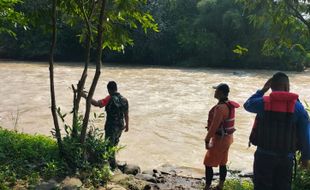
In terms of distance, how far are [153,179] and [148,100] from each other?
1096 cm

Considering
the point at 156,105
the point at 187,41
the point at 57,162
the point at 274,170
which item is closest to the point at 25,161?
the point at 57,162

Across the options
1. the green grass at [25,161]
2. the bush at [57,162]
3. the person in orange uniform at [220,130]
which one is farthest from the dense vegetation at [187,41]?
the bush at [57,162]

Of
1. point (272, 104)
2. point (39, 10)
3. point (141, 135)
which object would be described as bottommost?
point (141, 135)

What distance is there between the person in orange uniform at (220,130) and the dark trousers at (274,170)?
155 centimetres

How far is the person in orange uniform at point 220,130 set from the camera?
222 inches

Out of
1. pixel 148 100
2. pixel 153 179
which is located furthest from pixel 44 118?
pixel 153 179

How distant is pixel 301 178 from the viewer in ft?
17.1

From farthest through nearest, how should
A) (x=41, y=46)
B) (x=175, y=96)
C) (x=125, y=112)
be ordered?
(x=41, y=46) → (x=175, y=96) → (x=125, y=112)

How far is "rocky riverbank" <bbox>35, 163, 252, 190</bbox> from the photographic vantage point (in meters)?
5.08

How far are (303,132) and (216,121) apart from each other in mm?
1710

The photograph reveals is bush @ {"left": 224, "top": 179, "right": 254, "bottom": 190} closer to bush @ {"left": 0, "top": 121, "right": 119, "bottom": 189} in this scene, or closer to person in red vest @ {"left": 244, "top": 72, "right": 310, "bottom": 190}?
person in red vest @ {"left": 244, "top": 72, "right": 310, "bottom": 190}

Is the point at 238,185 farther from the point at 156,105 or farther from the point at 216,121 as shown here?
the point at 156,105

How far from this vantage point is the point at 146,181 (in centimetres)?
682

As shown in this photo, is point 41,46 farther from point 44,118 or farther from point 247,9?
point 247,9
